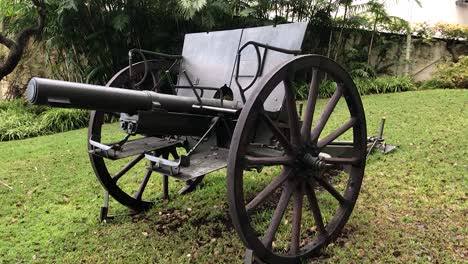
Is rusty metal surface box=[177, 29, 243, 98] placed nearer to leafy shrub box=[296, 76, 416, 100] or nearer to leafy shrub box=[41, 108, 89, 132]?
leafy shrub box=[41, 108, 89, 132]

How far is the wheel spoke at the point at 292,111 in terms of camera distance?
8.83 ft

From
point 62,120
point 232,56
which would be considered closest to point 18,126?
point 62,120

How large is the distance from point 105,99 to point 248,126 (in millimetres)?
931

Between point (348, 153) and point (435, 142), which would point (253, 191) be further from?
point (435, 142)

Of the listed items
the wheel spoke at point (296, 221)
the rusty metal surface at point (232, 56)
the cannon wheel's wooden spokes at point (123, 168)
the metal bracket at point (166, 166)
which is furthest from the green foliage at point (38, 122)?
the wheel spoke at point (296, 221)

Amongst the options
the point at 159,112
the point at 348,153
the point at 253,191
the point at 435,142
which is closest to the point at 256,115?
the point at 159,112

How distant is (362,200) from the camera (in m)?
4.07

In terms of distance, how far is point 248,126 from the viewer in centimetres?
243

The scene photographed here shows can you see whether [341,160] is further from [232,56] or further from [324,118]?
[232,56]

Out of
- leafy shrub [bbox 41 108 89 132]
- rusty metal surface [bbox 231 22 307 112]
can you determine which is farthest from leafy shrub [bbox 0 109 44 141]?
rusty metal surface [bbox 231 22 307 112]

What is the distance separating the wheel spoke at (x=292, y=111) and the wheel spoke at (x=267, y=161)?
133mm

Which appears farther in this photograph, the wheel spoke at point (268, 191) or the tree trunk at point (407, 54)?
the tree trunk at point (407, 54)

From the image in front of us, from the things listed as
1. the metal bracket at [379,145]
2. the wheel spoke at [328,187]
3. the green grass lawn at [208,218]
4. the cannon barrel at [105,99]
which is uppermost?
the cannon barrel at [105,99]

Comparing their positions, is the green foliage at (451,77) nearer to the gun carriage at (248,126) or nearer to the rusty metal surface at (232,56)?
the gun carriage at (248,126)
